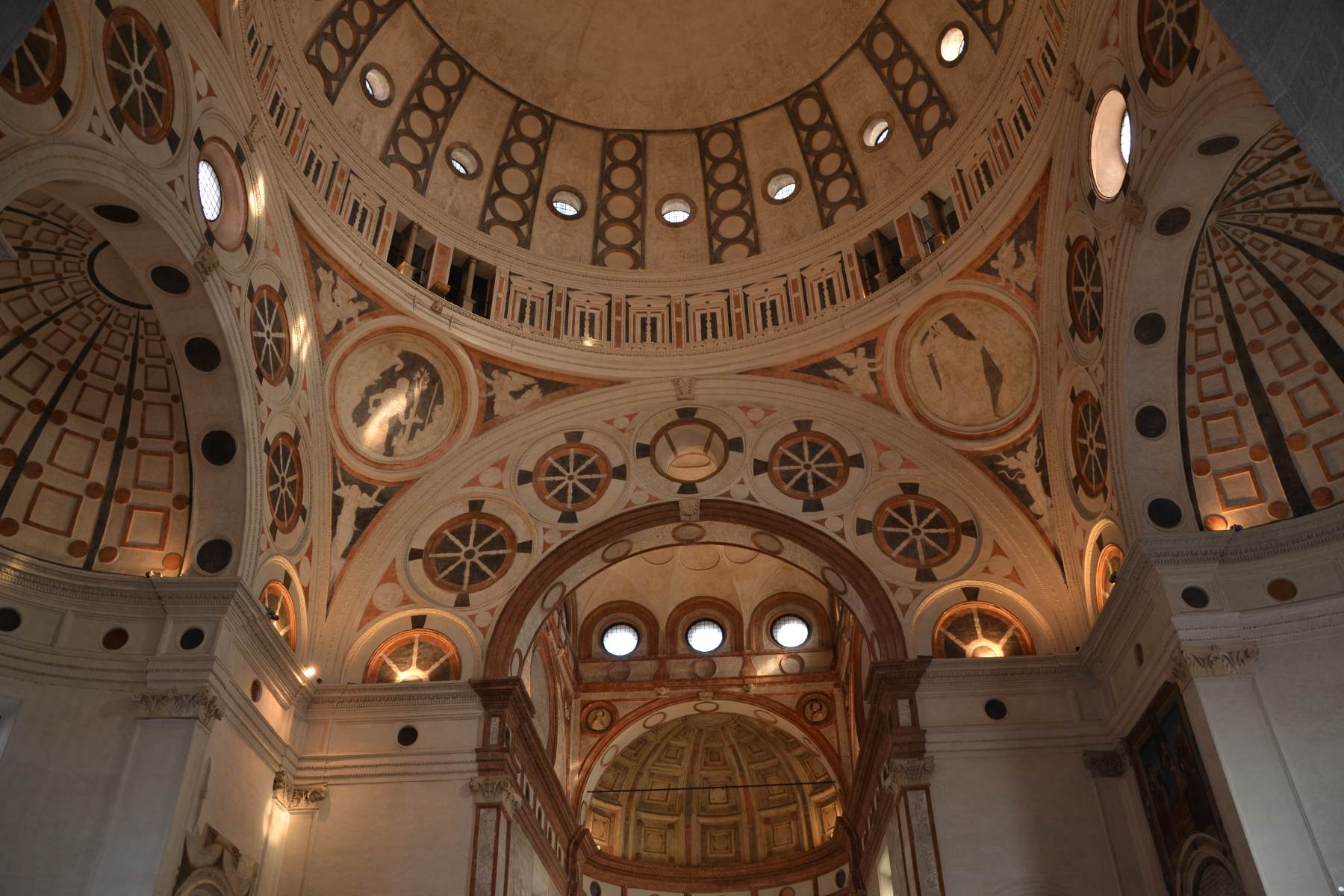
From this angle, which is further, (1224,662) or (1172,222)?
(1172,222)

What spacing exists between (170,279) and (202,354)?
1313 mm

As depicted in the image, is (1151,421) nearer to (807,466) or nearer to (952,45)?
(807,466)

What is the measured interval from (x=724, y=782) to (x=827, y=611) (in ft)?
21.2

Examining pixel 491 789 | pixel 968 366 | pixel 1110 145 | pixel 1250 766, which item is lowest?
pixel 1250 766

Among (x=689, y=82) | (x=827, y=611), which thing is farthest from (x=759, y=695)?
(x=689, y=82)

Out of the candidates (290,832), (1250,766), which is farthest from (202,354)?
(1250,766)

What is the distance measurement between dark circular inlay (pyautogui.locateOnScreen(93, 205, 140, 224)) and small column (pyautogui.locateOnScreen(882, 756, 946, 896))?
14.4 metres

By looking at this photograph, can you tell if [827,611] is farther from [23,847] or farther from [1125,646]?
[23,847]

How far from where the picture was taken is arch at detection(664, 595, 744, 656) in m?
27.9

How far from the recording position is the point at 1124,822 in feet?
53.0

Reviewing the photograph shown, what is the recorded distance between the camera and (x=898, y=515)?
20.0 m

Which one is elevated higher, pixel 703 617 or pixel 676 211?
pixel 676 211

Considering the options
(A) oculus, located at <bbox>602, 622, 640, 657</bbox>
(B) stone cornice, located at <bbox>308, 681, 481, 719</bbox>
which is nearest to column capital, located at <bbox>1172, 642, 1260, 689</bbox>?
(B) stone cornice, located at <bbox>308, 681, 481, 719</bbox>

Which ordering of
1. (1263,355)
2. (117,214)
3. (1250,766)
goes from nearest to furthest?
1. (1250,766)
2. (117,214)
3. (1263,355)
